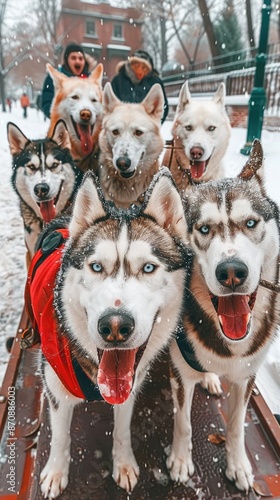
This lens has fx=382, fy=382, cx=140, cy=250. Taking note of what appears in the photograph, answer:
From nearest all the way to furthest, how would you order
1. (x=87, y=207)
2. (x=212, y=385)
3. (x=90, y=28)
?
(x=87, y=207) < (x=212, y=385) < (x=90, y=28)

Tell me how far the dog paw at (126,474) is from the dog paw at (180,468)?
0.64 feet

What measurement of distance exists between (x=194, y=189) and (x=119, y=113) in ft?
7.38

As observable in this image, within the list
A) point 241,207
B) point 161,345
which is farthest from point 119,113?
point 161,345

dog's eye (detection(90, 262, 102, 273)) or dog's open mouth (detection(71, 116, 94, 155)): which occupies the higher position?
dog's open mouth (detection(71, 116, 94, 155))

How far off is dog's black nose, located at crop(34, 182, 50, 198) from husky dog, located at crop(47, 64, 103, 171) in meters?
0.88

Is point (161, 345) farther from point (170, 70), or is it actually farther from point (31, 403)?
point (170, 70)

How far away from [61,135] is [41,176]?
1.79 feet

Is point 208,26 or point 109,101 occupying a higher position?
point 208,26

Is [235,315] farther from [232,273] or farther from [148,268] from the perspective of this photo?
[148,268]

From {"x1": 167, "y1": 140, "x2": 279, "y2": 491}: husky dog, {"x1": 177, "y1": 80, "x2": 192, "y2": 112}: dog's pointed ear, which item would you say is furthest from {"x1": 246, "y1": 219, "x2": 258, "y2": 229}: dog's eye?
{"x1": 177, "y1": 80, "x2": 192, "y2": 112}: dog's pointed ear

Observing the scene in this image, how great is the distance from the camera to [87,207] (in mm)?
1893

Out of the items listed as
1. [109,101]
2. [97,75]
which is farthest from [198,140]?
[97,75]

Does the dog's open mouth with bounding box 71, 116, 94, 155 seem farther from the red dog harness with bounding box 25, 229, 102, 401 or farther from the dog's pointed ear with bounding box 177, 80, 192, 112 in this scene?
the red dog harness with bounding box 25, 229, 102, 401

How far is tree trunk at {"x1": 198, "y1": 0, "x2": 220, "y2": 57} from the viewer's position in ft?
55.6
